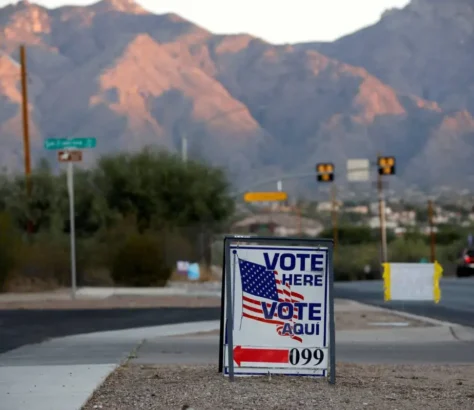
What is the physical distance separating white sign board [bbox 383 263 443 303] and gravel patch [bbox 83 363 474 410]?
12973 millimetres

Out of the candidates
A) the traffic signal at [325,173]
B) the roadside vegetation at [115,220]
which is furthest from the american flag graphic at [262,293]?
the traffic signal at [325,173]

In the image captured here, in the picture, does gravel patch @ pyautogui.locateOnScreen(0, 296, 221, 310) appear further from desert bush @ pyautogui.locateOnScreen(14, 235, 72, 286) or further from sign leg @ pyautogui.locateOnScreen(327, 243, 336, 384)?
sign leg @ pyautogui.locateOnScreen(327, 243, 336, 384)

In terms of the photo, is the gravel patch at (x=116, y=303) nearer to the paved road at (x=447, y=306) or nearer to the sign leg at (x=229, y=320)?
the paved road at (x=447, y=306)

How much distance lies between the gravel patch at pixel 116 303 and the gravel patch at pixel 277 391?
15951 mm

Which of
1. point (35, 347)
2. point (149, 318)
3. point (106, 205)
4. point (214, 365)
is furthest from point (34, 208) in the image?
point (214, 365)

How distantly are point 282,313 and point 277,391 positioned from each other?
2.68ft

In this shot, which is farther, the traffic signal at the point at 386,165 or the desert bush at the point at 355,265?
the desert bush at the point at 355,265

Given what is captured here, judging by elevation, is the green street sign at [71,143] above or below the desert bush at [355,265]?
above

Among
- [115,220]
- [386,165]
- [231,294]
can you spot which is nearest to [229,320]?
[231,294]

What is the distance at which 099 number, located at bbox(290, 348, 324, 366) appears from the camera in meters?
11.4

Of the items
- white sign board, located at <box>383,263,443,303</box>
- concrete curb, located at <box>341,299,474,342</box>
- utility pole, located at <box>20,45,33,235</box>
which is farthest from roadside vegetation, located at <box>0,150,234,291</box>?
concrete curb, located at <box>341,299,474,342</box>

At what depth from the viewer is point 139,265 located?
137 feet

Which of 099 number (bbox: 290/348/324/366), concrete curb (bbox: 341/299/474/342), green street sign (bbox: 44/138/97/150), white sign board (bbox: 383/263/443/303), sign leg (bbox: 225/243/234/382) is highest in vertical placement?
green street sign (bbox: 44/138/97/150)

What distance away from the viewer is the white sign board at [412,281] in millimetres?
26156
